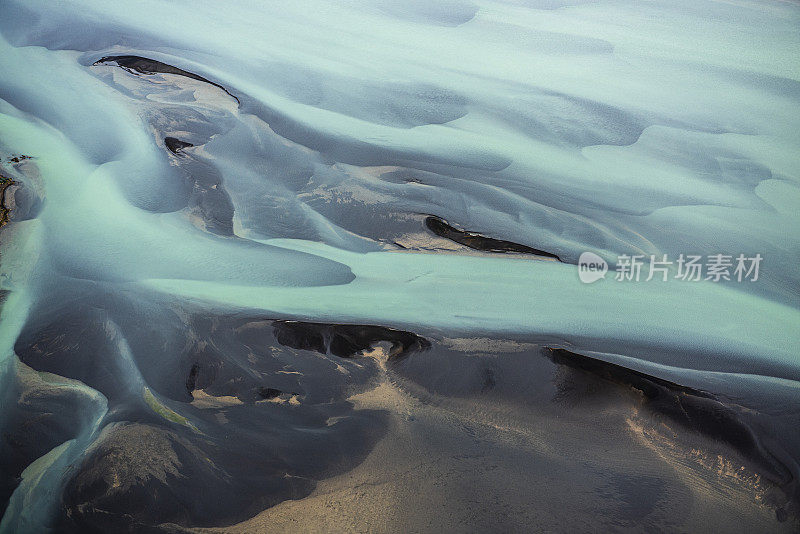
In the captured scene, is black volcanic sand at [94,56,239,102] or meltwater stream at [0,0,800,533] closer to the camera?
meltwater stream at [0,0,800,533]

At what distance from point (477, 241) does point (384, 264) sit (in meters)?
0.19

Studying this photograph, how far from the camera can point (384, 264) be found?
108cm

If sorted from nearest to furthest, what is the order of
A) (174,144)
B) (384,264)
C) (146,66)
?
(384,264) → (174,144) → (146,66)

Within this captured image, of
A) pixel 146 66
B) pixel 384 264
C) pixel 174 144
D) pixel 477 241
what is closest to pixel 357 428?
pixel 384 264

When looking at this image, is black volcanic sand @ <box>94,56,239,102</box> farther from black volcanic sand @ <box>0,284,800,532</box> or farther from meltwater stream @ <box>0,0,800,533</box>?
Result: black volcanic sand @ <box>0,284,800,532</box>

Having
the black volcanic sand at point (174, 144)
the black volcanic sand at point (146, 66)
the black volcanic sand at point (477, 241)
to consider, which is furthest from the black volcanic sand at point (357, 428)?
the black volcanic sand at point (146, 66)

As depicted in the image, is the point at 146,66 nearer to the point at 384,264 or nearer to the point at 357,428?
the point at 384,264

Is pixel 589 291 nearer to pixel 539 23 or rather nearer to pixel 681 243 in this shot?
pixel 681 243

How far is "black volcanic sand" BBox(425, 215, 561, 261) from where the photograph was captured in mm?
1127

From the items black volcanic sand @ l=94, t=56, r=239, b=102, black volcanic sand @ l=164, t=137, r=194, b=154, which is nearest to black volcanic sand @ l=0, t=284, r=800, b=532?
black volcanic sand @ l=164, t=137, r=194, b=154

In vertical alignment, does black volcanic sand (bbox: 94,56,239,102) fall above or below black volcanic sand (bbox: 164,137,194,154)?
above

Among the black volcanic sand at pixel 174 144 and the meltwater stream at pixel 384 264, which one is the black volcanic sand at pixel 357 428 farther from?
the black volcanic sand at pixel 174 144

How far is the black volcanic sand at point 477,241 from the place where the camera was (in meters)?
1.13

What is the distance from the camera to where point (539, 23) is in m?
1.93
